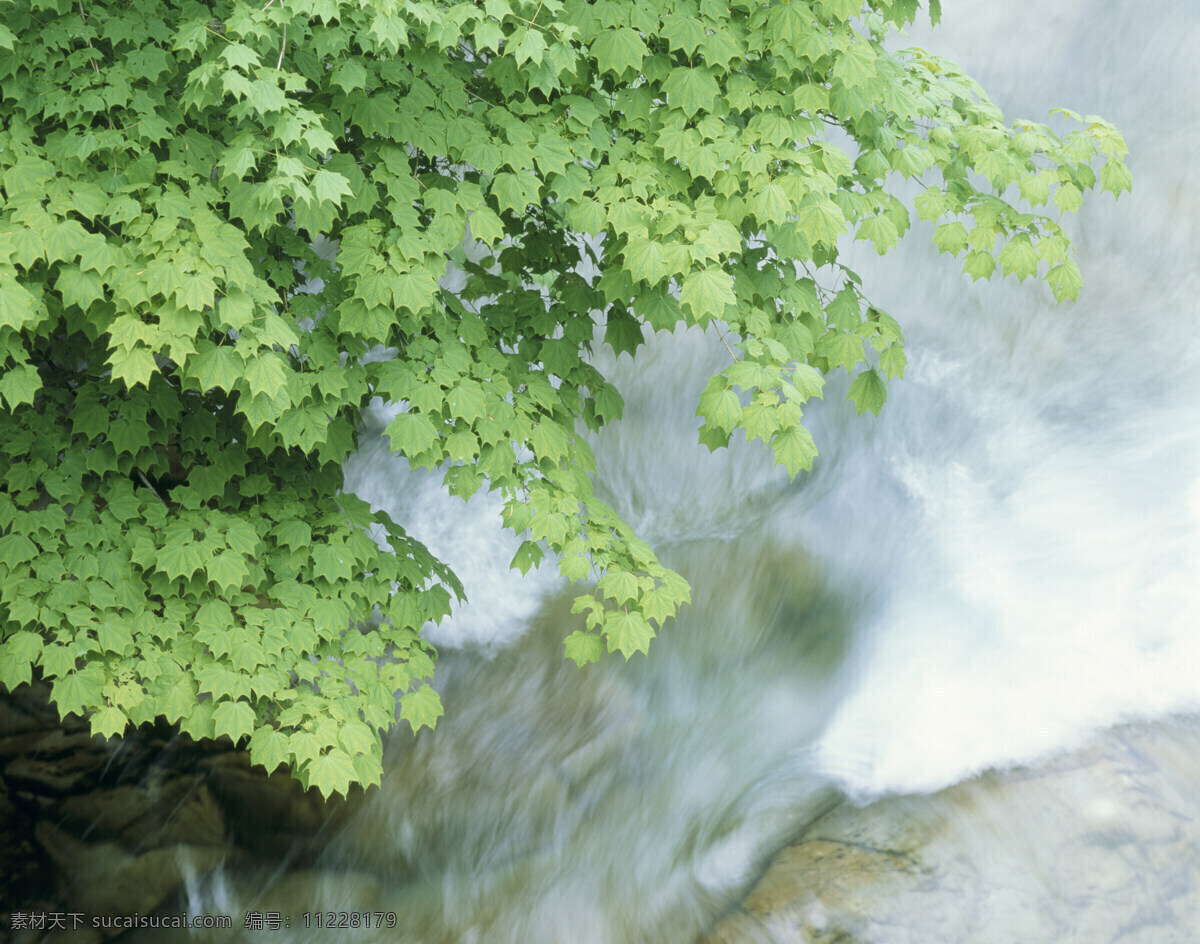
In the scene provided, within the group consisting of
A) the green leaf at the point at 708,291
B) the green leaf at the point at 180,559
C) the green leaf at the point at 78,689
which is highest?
the green leaf at the point at 708,291

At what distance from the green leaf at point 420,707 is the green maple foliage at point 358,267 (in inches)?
0.7

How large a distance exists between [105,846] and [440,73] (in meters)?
5.74

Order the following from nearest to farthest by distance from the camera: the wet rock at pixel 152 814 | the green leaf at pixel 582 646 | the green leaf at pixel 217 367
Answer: the green leaf at pixel 217 367 → the green leaf at pixel 582 646 → the wet rock at pixel 152 814

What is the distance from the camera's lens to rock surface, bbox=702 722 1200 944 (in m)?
5.56

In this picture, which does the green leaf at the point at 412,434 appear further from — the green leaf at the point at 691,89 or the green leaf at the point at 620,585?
the green leaf at the point at 691,89

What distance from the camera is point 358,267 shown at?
3814mm

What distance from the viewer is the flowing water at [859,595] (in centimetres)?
640

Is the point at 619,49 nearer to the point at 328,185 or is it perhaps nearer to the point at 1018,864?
the point at 328,185

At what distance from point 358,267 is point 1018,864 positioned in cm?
497

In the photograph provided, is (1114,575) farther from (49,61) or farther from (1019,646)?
(49,61)

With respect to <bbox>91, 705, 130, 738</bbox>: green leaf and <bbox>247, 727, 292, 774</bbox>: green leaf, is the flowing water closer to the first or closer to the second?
<bbox>247, 727, 292, 774</bbox>: green leaf

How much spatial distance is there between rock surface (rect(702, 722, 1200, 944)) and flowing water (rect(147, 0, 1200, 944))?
200 mm

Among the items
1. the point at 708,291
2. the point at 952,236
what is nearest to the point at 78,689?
the point at 708,291

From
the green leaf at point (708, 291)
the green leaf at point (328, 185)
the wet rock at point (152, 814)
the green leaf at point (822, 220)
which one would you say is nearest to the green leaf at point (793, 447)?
the green leaf at point (708, 291)
